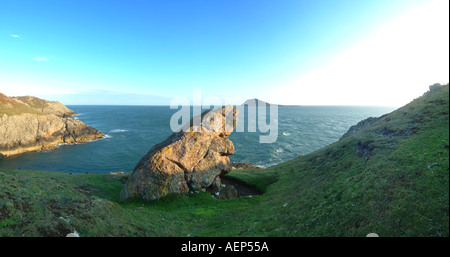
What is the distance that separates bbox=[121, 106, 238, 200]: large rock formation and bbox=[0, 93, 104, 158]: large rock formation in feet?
232

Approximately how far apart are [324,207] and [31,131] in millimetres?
99914

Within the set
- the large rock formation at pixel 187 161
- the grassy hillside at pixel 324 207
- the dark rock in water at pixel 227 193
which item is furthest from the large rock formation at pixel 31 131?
the dark rock in water at pixel 227 193

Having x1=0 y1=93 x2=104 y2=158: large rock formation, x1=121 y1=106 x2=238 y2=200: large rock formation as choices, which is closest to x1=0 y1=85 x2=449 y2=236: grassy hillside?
x1=121 y1=106 x2=238 y2=200: large rock formation

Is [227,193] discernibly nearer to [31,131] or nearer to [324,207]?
[324,207]

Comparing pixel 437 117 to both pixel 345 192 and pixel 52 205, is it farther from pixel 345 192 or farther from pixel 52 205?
pixel 52 205

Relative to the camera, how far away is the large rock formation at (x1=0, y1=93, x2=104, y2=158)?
6157 cm

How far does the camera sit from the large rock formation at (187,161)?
2294 cm

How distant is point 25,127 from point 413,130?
358 feet

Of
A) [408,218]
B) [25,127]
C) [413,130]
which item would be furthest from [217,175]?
[25,127]

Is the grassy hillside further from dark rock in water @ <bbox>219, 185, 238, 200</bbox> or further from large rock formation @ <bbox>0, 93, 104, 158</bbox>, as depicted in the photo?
large rock formation @ <bbox>0, 93, 104, 158</bbox>

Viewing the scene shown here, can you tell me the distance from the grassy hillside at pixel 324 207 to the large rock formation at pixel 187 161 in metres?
1.71

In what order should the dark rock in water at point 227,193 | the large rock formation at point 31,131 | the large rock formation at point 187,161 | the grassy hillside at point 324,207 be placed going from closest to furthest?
1. the grassy hillside at point 324,207
2. the large rock formation at point 187,161
3. the dark rock in water at point 227,193
4. the large rock formation at point 31,131

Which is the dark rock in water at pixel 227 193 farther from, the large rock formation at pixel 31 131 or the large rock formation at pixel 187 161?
the large rock formation at pixel 31 131

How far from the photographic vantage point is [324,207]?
1402 centimetres
